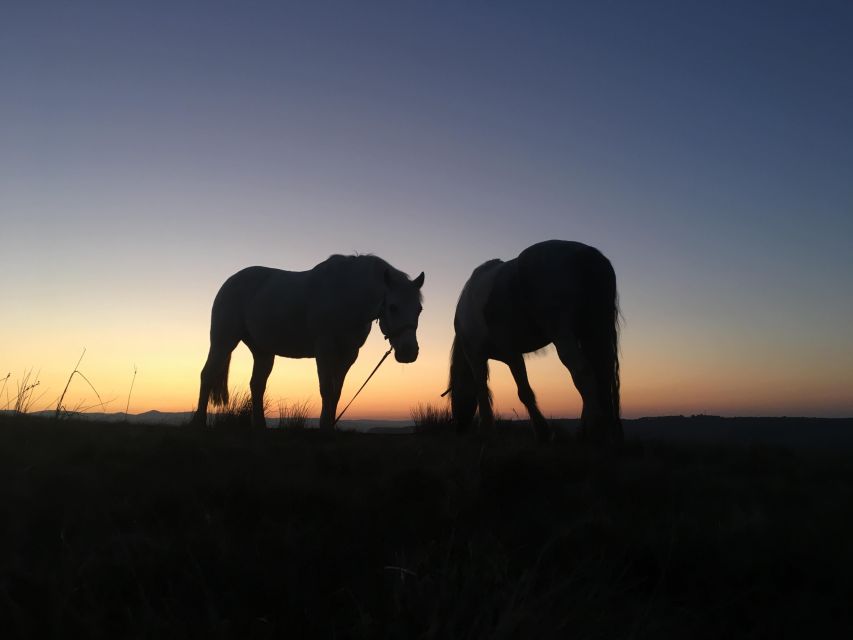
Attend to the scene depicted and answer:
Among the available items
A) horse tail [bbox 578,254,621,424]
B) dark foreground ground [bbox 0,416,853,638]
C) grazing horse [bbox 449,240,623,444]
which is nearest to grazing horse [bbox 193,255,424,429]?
grazing horse [bbox 449,240,623,444]

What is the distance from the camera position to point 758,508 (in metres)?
3.04

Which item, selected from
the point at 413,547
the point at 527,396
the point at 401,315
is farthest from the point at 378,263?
the point at 413,547

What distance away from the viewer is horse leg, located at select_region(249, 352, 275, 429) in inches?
340

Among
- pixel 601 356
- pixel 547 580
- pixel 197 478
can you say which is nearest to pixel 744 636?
pixel 547 580

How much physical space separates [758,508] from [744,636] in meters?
1.38

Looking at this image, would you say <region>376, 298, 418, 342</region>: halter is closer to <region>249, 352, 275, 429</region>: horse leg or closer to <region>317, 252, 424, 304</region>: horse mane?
<region>317, 252, 424, 304</region>: horse mane

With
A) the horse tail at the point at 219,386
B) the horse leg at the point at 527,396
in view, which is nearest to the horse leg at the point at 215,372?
the horse tail at the point at 219,386

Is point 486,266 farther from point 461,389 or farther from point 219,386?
point 219,386

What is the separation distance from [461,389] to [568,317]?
2908mm

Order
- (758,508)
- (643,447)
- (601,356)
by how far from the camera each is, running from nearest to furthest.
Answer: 1. (758,508)
2. (643,447)
3. (601,356)

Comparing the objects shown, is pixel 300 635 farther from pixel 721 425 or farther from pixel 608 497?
pixel 721 425

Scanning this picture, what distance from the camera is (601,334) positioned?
595cm

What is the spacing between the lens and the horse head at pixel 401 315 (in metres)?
6.93

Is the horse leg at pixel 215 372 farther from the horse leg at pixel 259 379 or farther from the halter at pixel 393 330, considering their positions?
the halter at pixel 393 330
